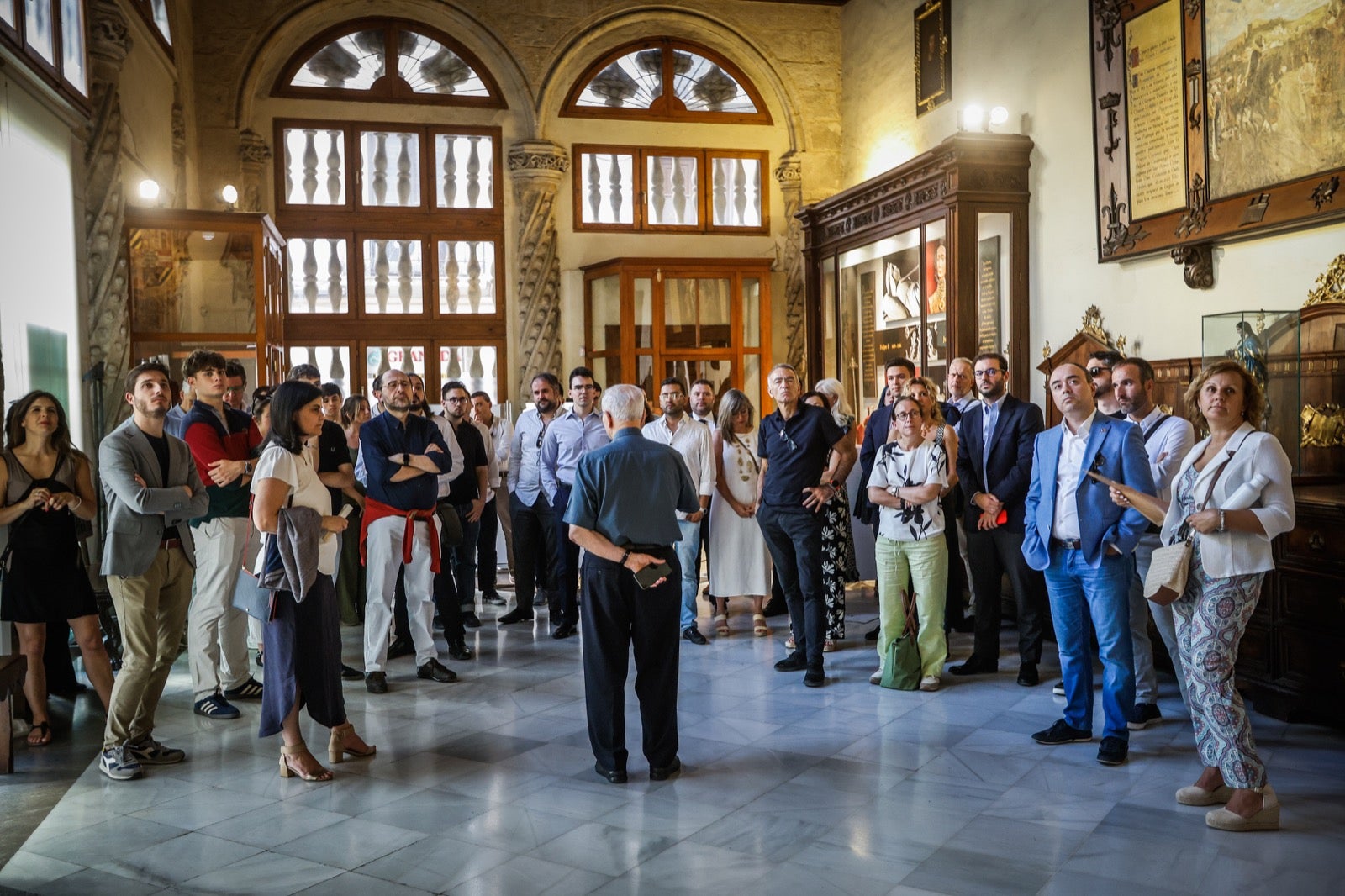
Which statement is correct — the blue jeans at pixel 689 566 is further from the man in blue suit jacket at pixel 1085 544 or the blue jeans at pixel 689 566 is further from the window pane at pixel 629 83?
the window pane at pixel 629 83

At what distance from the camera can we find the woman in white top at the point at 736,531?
711 cm

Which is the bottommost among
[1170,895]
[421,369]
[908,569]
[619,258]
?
[1170,895]

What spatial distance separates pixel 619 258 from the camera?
11.9m

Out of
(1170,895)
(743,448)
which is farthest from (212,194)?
(1170,895)

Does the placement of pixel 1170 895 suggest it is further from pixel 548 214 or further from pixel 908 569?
pixel 548 214

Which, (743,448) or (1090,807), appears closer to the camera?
(1090,807)

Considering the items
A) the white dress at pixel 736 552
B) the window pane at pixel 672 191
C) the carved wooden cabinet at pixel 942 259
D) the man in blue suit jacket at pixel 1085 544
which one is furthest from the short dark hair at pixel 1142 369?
the window pane at pixel 672 191

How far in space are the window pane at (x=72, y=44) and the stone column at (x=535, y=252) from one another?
527 cm

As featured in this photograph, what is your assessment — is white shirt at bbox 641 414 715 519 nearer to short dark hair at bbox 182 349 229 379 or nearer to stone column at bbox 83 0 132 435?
short dark hair at bbox 182 349 229 379

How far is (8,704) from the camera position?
4520 millimetres

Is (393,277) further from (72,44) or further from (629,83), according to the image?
(72,44)

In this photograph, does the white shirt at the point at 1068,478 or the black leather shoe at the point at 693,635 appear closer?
the white shirt at the point at 1068,478

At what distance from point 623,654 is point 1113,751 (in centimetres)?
201

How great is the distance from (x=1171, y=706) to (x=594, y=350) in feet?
26.7
